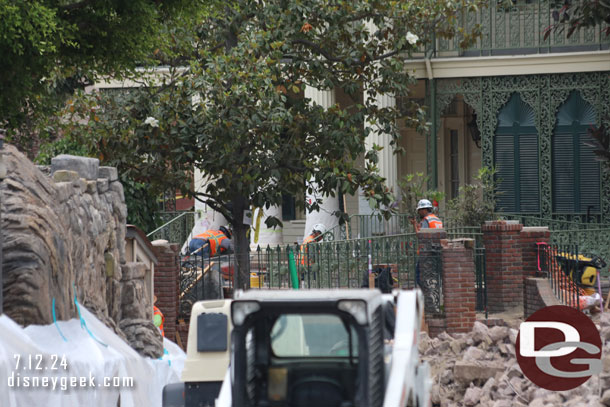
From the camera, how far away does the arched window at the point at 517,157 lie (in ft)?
70.9

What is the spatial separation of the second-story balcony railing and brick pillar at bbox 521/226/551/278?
254 inches

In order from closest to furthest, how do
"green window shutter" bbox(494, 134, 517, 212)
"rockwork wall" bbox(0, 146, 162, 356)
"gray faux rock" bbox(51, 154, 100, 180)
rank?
"rockwork wall" bbox(0, 146, 162, 356) → "gray faux rock" bbox(51, 154, 100, 180) → "green window shutter" bbox(494, 134, 517, 212)

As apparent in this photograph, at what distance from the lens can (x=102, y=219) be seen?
10695mm

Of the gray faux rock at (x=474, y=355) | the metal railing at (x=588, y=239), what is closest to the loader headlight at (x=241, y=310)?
the gray faux rock at (x=474, y=355)

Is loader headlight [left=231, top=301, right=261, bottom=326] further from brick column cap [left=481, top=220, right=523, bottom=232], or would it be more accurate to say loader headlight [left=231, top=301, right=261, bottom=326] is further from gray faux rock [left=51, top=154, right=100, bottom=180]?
brick column cap [left=481, top=220, right=523, bottom=232]

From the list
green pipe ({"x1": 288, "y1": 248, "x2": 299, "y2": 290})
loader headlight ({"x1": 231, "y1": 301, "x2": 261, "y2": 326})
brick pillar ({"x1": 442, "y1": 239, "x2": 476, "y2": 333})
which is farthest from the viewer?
green pipe ({"x1": 288, "y1": 248, "x2": 299, "y2": 290})

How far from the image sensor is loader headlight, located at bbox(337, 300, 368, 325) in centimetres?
615

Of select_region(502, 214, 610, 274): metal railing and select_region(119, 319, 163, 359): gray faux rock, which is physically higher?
select_region(502, 214, 610, 274): metal railing

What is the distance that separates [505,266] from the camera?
15.6m

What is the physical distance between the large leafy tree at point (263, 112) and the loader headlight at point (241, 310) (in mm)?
7800

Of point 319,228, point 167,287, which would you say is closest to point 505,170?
point 319,228

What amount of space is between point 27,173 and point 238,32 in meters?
7.30

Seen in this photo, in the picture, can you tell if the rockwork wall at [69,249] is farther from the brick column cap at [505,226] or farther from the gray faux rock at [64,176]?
the brick column cap at [505,226]

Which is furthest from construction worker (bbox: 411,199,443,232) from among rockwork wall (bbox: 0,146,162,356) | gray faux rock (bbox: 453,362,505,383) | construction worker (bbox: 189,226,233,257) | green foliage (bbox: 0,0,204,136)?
rockwork wall (bbox: 0,146,162,356)
